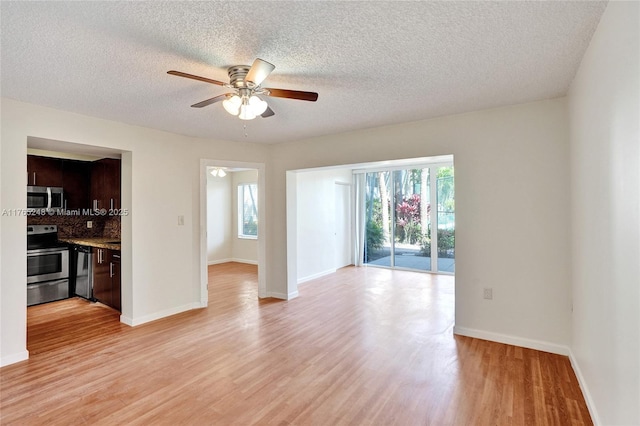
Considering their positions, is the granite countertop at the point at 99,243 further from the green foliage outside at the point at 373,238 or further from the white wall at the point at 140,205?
the green foliage outside at the point at 373,238

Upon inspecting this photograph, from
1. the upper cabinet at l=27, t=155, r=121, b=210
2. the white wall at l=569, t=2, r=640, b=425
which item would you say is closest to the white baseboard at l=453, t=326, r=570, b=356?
the white wall at l=569, t=2, r=640, b=425

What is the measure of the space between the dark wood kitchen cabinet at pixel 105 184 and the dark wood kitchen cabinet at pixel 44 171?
441 mm

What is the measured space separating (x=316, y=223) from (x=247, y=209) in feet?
8.41

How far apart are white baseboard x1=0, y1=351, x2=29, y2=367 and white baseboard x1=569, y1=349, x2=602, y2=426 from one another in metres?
4.55

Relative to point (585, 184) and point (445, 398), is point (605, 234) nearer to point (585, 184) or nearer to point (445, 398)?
point (585, 184)

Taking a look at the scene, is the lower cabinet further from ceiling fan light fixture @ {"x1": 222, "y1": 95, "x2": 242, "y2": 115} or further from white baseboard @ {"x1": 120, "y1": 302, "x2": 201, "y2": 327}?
ceiling fan light fixture @ {"x1": 222, "y1": 95, "x2": 242, "y2": 115}

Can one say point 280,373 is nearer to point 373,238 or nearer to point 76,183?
point 76,183

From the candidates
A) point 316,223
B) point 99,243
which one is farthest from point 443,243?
point 99,243

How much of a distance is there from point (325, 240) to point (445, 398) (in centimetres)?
471

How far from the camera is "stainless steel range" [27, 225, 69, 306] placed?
4.59 metres

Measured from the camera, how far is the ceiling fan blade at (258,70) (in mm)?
1944

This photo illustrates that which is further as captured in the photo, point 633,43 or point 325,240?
point 325,240

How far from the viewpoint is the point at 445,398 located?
234cm

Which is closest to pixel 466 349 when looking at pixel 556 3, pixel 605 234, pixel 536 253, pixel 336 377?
pixel 536 253
